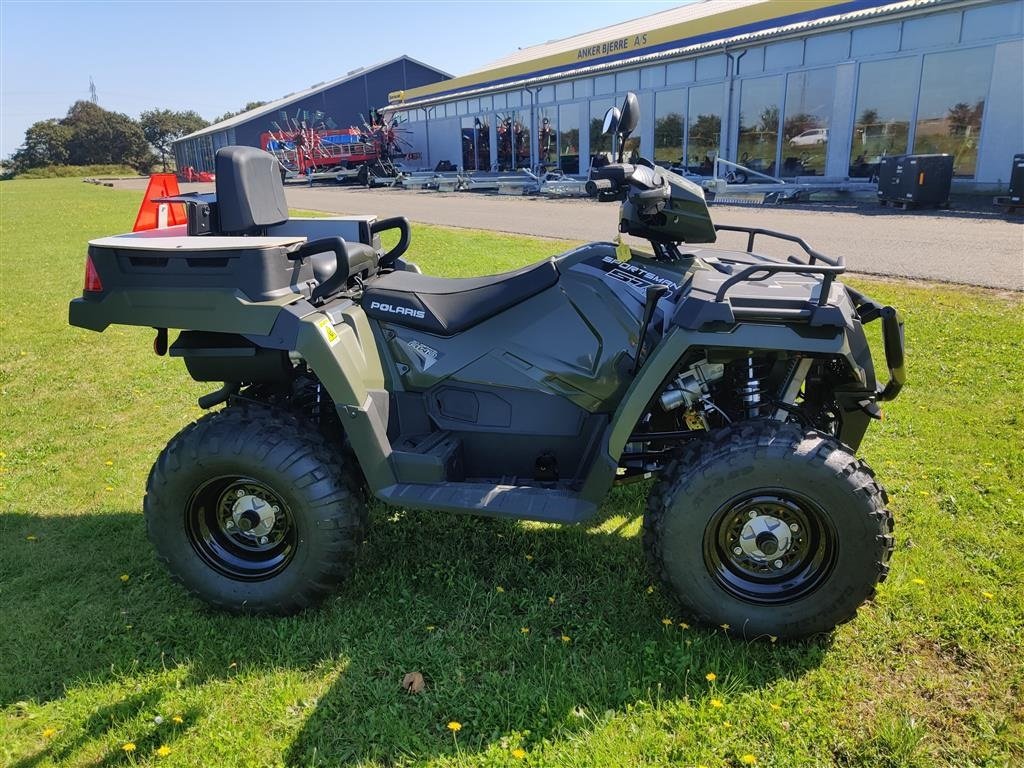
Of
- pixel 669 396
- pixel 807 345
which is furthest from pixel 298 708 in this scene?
pixel 807 345

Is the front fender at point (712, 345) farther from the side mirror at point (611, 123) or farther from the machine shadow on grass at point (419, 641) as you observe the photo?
the side mirror at point (611, 123)

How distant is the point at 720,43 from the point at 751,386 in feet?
73.0

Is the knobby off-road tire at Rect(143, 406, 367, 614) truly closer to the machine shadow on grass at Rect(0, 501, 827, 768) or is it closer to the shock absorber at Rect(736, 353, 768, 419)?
the machine shadow on grass at Rect(0, 501, 827, 768)

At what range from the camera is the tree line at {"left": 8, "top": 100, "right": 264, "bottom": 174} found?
7906cm

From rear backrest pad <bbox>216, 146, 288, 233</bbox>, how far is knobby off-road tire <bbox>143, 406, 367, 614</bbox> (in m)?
0.93

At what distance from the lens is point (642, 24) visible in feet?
103

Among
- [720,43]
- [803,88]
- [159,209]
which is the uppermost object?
[720,43]

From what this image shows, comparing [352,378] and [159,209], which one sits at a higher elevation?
[159,209]

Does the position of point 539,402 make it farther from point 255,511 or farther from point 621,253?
point 255,511

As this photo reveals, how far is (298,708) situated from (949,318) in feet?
21.6

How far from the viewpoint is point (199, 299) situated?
2.91m

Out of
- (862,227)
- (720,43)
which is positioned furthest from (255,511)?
(720,43)

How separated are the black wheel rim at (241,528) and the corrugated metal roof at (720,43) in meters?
19.3

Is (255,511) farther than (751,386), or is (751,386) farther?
(255,511)
